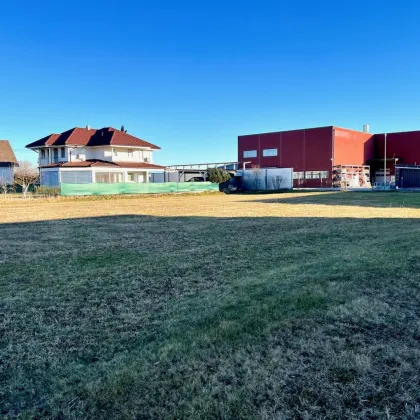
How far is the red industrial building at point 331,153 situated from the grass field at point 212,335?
41.7m

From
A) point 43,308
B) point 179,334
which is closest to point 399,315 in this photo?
point 179,334

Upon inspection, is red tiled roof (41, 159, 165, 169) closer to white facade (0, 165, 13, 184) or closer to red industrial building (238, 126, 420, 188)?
white facade (0, 165, 13, 184)

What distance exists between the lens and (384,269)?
5.45 meters

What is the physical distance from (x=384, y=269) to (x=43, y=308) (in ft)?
15.1

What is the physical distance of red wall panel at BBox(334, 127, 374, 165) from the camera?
4672 cm

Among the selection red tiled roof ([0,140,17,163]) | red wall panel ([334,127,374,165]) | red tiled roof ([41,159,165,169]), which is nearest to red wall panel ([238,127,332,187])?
red wall panel ([334,127,374,165])

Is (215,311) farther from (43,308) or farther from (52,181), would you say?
(52,181)

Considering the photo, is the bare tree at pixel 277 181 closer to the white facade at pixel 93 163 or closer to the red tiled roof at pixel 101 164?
the red tiled roof at pixel 101 164

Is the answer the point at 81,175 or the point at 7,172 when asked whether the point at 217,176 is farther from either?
the point at 7,172

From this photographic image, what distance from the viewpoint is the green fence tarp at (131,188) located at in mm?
26469

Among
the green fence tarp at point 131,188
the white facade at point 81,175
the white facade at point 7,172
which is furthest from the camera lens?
the white facade at point 7,172

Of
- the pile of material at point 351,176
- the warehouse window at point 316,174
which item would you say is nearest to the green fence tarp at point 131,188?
the warehouse window at point 316,174

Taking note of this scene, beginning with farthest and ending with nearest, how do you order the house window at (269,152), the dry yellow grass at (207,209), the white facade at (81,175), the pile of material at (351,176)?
1. the house window at (269,152)
2. the pile of material at (351,176)
3. the white facade at (81,175)
4. the dry yellow grass at (207,209)

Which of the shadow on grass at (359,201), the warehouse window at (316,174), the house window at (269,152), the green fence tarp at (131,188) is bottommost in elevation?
the shadow on grass at (359,201)
